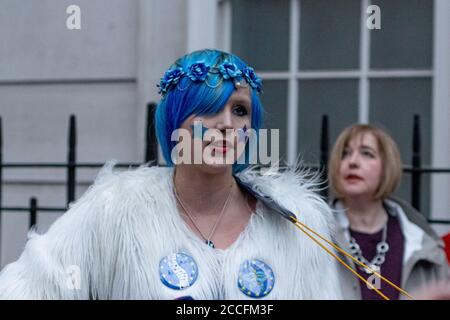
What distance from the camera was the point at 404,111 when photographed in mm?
4699

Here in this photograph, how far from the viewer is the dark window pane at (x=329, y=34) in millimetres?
4715

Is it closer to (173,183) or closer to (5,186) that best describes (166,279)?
(173,183)

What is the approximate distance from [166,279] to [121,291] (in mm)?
123

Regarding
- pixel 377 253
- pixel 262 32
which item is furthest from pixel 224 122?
pixel 262 32

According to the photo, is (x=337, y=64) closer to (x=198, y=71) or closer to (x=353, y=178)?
(x=353, y=178)

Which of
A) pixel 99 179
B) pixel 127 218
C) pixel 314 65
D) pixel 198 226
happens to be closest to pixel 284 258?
pixel 198 226

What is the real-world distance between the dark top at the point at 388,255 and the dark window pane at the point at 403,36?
151cm

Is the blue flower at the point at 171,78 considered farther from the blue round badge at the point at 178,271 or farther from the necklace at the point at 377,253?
the necklace at the point at 377,253

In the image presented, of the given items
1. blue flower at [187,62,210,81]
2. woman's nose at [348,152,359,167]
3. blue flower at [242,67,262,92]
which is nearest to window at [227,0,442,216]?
woman's nose at [348,152,359,167]

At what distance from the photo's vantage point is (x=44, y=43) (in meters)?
4.74

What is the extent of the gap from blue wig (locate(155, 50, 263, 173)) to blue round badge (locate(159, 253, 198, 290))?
1.03ft

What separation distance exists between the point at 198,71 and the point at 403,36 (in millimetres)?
2831

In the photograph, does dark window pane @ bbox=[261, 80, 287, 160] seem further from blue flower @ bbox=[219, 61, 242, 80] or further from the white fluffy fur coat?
blue flower @ bbox=[219, 61, 242, 80]

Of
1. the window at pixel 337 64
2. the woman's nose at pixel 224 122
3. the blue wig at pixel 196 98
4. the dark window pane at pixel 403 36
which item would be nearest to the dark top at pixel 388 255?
Result: the blue wig at pixel 196 98
